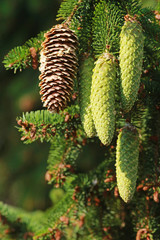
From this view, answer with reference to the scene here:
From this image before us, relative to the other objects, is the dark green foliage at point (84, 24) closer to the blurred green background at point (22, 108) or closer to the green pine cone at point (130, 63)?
the green pine cone at point (130, 63)

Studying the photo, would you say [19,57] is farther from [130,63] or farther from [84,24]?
[130,63]

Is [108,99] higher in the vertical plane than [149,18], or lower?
lower

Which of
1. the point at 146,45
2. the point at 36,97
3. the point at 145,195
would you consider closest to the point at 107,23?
the point at 146,45

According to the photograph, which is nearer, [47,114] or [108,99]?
[108,99]

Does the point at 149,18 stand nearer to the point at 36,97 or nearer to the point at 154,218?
the point at 154,218

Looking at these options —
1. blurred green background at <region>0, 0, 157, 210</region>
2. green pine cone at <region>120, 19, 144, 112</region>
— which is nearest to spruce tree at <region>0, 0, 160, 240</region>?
green pine cone at <region>120, 19, 144, 112</region>

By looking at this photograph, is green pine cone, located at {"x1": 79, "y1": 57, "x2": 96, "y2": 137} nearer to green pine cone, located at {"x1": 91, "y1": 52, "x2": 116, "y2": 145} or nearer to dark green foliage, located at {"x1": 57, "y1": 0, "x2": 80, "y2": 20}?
green pine cone, located at {"x1": 91, "y1": 52, "x2": 116, "y2": 145}

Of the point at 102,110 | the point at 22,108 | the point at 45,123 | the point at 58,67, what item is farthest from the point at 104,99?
the point at 22,108
